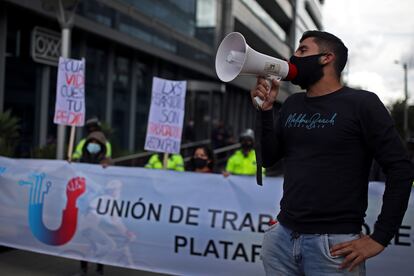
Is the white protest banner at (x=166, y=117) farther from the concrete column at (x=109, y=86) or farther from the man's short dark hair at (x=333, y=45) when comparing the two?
the concrete column at (x=109, y=86)

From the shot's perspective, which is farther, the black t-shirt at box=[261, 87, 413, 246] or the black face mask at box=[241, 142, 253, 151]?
the black face mask at box=[241, 142, 253, 151]

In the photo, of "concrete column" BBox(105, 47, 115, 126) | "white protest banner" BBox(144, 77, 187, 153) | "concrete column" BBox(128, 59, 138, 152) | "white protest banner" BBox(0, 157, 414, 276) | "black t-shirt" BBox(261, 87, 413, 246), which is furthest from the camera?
"concrete column" BBox(128, 59, 138, 152)

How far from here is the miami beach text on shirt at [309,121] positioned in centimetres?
216

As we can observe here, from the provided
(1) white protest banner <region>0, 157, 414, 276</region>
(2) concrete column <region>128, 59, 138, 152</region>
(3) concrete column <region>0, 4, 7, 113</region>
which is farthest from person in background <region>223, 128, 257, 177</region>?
(2) concrete column <region>128, 59, 138, 152</region>

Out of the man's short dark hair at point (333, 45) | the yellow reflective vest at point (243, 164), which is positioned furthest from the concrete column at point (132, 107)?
the man's short dark hair at point (333, 45)

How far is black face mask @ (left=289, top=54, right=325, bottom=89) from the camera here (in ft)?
7.35

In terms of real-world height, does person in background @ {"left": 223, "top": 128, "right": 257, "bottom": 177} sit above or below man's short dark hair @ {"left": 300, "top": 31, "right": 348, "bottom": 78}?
below

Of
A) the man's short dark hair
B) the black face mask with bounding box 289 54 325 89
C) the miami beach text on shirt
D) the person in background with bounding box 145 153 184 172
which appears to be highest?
the man's short dark hair

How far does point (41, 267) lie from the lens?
18.2 feet

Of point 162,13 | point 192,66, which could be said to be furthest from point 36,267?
point 192,66

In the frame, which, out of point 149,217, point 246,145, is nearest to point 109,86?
point 246,145

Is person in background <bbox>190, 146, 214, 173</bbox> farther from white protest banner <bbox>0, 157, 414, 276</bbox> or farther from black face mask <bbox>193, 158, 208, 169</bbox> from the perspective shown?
white protest banner <bbox>0, 157, 414, 276</bbox>

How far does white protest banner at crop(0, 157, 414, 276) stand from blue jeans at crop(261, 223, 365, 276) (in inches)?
81.3

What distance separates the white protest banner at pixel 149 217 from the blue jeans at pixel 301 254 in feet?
6.78
